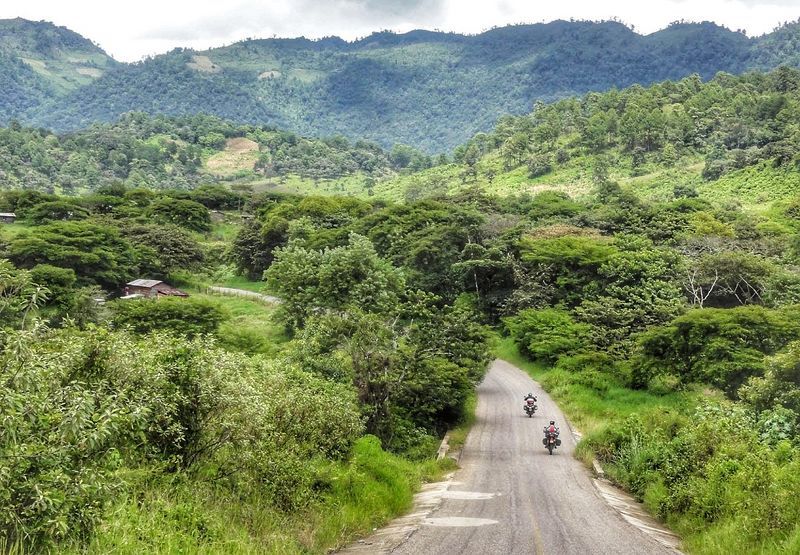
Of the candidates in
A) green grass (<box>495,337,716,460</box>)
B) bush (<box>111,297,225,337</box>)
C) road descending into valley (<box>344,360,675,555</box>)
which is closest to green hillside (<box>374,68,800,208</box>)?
green grass (<box>495,337,716,460</box>)

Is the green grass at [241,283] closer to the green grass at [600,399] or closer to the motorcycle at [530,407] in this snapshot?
the green grass at [600,399]

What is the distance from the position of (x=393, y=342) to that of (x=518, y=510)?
1066 centimetres

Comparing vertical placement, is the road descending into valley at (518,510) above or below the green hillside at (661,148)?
below

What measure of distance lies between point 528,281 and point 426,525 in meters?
40.1

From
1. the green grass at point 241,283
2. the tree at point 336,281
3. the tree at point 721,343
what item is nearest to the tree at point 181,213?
the green grass at point 241,283

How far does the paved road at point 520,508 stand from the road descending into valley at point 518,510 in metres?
0.02

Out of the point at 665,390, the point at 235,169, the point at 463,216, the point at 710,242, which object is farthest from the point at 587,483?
the point at 235,169

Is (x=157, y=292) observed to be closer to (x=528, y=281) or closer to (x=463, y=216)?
(x=463, y=216)

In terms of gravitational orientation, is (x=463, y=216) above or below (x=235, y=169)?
below

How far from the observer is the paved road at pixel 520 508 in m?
14.4

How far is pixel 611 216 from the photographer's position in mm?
65062

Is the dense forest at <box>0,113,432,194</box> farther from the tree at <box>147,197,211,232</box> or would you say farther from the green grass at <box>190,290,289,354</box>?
the green grass at <box>190,290,289,354</box>

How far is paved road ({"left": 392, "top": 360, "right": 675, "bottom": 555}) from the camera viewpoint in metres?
14.4

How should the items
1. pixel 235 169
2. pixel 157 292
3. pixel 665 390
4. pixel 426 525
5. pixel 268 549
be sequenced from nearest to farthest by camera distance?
pixel 268 549
pixel 426 525
pixel 665 390
pixel 157 292
pixel 235 169
